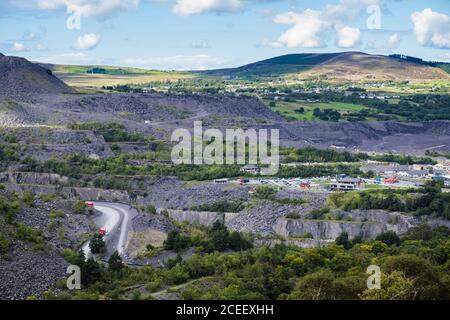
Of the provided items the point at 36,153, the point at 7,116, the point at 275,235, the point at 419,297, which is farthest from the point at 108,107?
the point at 419,297

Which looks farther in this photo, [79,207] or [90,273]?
[79,207]

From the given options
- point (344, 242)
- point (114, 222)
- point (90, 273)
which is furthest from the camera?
point (114, 222)

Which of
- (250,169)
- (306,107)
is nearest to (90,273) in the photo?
(250,169)

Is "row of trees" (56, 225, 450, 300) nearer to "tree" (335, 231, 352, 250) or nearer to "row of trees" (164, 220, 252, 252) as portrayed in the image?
"tree" (335, 231, 352, 250)

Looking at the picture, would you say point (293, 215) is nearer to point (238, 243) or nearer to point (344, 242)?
point (344, 242)

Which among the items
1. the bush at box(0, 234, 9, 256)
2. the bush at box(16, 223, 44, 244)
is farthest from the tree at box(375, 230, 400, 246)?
the bush at box(0, 234, 9, 256)

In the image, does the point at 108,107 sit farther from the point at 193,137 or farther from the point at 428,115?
the point at 428,115

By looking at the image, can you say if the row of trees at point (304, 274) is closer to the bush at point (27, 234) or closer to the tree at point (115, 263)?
the tree at point (115, 263)
